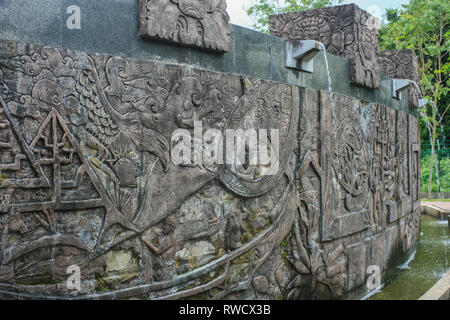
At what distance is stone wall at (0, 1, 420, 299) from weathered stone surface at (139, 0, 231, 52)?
0.20 metres

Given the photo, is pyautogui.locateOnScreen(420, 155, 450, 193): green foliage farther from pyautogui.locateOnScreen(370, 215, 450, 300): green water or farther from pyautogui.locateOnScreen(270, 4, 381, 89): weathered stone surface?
pyautogui.locateOnScreen(270, 4, 381, 89): weathered stone surface

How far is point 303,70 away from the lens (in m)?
4.69

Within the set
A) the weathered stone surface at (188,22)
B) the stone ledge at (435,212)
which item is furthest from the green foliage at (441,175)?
the weathered stone surface at (188,22)

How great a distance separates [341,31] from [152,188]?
3.62 metres

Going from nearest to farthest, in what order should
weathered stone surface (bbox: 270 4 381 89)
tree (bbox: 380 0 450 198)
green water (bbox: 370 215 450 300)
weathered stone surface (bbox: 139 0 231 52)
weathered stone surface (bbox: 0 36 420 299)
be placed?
weathered stone surface (bbox: 0 36 420 299) < weathered stone surface (bbox: 139 0 231 52) < weathered stone surface (bbox: 270 4 381 89) < green water (bbox: 370 215 450 300) < tree (bbox: 380 0 450 198)

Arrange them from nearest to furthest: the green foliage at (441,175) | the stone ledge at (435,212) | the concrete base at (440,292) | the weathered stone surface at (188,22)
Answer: the weathered stone surface at (188,22) → the concrete base at (440,292) → the stone ledge at (435,212) → the green foliage at (441,175)

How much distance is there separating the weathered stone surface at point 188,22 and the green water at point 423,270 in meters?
3.82

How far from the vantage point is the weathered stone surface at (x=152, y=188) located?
2691mm

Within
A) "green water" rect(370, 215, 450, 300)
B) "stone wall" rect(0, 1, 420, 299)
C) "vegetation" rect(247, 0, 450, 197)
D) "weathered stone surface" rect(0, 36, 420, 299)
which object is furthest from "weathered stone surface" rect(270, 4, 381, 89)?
"vegetation" rect(247, 0, 450, 197)

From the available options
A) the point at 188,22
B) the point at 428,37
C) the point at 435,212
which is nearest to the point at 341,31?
the point at 188,22

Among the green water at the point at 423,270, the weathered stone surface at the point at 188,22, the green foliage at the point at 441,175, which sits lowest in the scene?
the green water at the point at 423,270

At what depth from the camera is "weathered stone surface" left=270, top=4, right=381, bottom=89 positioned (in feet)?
18.6

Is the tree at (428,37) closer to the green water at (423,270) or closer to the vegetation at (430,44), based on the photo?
the vegetation at (430,44)

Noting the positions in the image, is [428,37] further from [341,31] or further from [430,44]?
[341,31]
